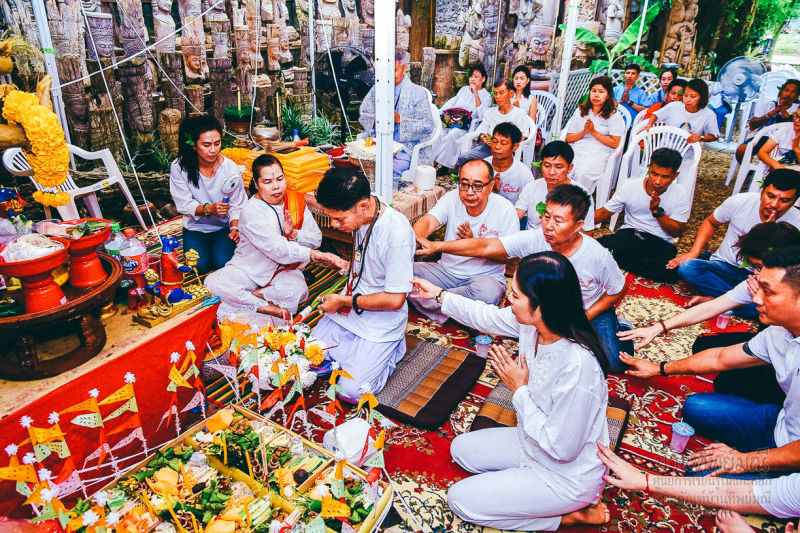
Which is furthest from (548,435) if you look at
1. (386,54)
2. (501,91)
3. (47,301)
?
(501,91)

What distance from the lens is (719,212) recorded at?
447cm

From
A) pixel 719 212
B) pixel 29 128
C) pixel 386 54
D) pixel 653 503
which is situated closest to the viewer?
pixel 29 128

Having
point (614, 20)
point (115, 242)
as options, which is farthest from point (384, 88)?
point (614, 20)

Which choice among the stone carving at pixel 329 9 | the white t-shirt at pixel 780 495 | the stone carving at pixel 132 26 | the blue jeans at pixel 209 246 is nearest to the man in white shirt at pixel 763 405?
the white t-shirt at pixel 780 495

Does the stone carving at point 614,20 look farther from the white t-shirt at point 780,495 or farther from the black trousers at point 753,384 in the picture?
the white t-shirt at point 780,495

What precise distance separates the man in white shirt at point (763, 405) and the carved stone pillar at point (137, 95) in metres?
6.11

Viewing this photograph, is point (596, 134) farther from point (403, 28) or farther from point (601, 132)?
point (403, 28)

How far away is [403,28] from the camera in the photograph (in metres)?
9.21

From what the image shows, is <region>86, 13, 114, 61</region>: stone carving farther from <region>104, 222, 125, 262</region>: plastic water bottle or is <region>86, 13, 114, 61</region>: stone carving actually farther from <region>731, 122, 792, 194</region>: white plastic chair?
<region>731, 122, 792, 194</region>: white plastic chair

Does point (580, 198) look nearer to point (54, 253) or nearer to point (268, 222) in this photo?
point (268, 222)

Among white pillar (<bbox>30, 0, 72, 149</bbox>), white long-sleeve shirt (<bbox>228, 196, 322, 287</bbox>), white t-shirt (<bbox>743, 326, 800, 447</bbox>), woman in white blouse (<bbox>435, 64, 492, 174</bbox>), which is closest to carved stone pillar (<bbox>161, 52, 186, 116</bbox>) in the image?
white pillar (<bbox>30, 0, 72, 149</bbox>)

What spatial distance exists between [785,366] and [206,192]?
4517 mm

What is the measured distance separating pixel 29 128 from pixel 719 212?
5.06 m

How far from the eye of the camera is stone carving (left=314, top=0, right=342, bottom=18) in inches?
292
